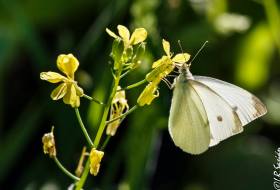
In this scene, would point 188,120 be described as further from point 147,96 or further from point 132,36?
point 132,36

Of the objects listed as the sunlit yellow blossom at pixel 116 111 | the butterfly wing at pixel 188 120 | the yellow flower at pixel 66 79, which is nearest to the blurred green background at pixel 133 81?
the butterfly wing at pixel 188 120

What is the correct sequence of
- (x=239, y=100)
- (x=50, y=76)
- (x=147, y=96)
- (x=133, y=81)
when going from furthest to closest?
(x=133, y=81)
(x=239, y=100)
(x=147, y=96)
(x=50, y=76)

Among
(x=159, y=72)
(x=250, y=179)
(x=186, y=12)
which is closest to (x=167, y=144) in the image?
(x=250, y=179)

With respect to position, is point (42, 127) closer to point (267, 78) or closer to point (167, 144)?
point (167, 144)

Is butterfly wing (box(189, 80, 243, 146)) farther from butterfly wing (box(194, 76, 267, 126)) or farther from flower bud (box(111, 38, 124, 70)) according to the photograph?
flower bud (box(111, 38, 124, 70))

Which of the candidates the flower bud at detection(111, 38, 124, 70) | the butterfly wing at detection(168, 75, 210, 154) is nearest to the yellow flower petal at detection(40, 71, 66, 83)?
the flower bud at detection(111, 38, 124, 70)

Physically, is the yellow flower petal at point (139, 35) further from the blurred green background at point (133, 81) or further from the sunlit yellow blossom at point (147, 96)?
the blurred green background at point (133, 81)

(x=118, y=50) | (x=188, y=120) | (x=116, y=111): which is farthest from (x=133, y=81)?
(x=118, y=50)
